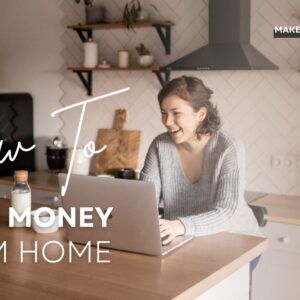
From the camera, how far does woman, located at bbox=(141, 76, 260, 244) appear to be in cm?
241

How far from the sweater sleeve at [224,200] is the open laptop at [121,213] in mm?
94

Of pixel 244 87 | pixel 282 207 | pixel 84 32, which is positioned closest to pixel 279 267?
pixel 282 207

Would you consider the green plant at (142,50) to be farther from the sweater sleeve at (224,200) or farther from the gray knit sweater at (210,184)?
the sweater sleeve at (224,200)

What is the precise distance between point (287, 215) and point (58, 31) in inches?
89.9

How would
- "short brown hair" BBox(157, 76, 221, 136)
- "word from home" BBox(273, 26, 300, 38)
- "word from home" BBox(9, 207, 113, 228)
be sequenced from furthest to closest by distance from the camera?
"word from home" BBox(273, 26, 300, 38) → "short brown hair" BBox(157, 76, 221, 136) → "word from home" BBox(9, 207, 113, 228)

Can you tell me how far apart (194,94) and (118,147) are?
177 centimetres

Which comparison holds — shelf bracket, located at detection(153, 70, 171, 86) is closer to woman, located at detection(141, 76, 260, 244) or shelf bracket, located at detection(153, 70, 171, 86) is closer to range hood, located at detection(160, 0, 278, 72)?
range hood, located at detection(160, 0, 278, 72)

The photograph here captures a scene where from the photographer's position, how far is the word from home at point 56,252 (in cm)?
185

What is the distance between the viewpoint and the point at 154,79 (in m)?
4.04

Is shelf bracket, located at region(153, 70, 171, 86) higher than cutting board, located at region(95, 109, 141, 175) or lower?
higher

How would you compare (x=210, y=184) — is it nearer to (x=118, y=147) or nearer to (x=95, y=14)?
(x=118, y=147)

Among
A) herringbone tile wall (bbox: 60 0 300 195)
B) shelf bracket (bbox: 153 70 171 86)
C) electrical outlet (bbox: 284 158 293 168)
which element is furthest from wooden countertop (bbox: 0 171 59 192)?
electrical outlet (bbox: 284 158 293 168)

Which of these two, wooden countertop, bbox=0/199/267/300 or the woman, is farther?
the woman

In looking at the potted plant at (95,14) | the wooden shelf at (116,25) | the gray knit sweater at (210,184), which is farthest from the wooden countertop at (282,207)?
the potted plant at (95,14)
